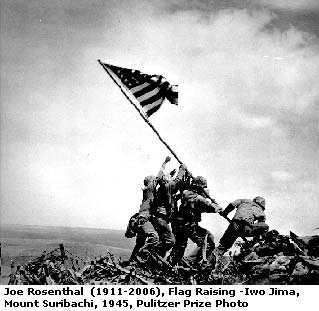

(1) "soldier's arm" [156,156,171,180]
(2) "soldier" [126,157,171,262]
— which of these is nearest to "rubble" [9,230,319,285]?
(2) "soldier" [126,157,171,262]

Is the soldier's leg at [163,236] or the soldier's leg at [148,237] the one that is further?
the soldier's leg at [163,236]

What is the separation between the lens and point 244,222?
8.05 metres

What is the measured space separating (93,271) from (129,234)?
1536 mm

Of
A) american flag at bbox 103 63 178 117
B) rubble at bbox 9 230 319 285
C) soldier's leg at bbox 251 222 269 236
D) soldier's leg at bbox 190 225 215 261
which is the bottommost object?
rubble at bbox 9 230 319 285

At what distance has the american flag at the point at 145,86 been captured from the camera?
7.76m

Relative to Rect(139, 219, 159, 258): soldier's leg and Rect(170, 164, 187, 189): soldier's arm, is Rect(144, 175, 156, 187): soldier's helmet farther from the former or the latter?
Rect(139, 219, 159, 258): soldier's leg

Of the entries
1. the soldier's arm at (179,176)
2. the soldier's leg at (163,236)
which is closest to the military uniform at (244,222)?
the soldier's leg at (163,236)

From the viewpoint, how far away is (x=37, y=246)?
48.4 ft

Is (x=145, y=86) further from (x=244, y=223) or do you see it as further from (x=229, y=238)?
(x=229, y=238)

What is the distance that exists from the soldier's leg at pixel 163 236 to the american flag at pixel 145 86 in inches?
80.5

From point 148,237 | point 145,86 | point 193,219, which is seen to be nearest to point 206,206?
point 193,219

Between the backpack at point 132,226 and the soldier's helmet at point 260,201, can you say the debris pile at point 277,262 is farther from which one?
the backpack at point 132,226

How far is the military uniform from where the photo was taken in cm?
806
